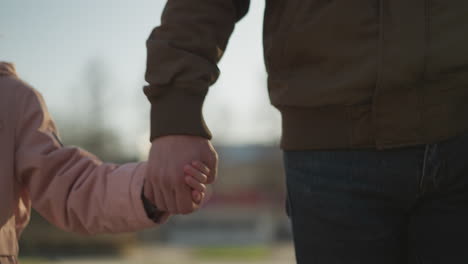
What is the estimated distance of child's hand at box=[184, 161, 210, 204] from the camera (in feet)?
4.69

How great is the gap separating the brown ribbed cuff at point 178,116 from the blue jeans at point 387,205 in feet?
0.82

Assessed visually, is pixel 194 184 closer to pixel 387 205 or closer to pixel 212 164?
pixel 212 164

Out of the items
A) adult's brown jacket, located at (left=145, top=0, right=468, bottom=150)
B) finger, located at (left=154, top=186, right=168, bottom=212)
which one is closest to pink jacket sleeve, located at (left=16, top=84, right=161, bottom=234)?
finger, located at (left=154, top=186, right=168, bottom=212)

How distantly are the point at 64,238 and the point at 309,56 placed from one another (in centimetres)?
1454

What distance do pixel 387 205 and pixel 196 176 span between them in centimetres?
41

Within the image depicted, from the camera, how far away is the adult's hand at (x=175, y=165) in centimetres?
143

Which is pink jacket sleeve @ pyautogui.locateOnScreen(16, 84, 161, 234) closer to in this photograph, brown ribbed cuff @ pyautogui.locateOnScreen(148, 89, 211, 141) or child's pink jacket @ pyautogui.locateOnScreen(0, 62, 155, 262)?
child's pink jacket @ pyautogui.locateOnScreen(0, 62, 155, 262)

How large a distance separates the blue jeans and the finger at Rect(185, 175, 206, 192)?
213 mm

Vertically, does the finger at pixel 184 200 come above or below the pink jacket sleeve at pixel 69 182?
above

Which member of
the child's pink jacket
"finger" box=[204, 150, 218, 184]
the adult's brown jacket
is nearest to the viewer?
the adult's brown jacket

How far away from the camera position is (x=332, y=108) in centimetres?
143

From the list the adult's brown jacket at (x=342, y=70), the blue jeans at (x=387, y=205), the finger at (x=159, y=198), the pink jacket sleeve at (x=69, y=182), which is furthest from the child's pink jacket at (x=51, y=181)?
the blue jeans at (x=387, y=205)

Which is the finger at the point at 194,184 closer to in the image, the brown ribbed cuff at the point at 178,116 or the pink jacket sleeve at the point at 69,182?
the brown ribbed cuff at the point at 178,116

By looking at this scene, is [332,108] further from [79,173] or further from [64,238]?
[64,238]
